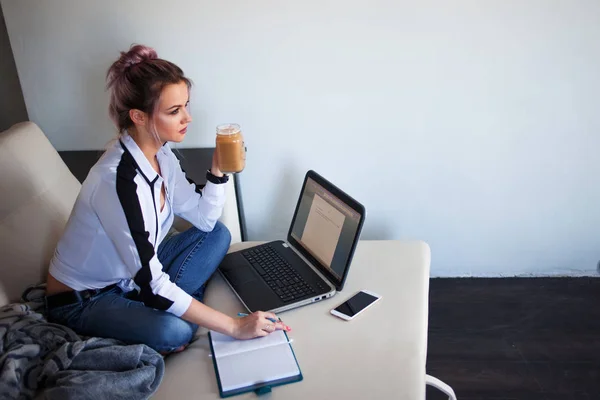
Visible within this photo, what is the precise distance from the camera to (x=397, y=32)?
78.5 inches

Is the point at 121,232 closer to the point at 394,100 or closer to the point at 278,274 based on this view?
the point at 278,274

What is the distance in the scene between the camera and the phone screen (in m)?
1.61

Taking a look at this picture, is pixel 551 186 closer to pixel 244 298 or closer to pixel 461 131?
pixel 461 131

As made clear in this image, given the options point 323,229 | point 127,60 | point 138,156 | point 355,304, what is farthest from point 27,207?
point 355,304

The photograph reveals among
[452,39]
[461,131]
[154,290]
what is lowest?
[154,290]

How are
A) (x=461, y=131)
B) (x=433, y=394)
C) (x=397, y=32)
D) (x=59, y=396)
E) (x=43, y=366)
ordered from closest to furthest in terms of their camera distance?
1. (x=59, y=396)
2. (x=43, y=366)
3. (x=433, y=394)
4. (x=397, y=32)
5. (x=461, y=131)

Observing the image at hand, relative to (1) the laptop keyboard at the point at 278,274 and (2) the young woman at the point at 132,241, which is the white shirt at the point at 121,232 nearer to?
(2) the young woman at the point at 132,241

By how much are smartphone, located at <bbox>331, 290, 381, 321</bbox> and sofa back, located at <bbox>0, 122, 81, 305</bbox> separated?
885 mm

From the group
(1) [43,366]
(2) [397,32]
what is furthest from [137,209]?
(2) [397,32]

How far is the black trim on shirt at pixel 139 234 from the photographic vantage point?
4.83ft

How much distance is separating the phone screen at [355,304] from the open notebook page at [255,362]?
0.20 metres

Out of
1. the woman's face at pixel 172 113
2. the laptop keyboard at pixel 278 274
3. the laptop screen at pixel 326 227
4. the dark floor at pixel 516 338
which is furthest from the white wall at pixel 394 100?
the woman's face at pixel 172 113

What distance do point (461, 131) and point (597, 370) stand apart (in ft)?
2.97

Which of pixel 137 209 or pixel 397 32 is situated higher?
pixel 397 32
